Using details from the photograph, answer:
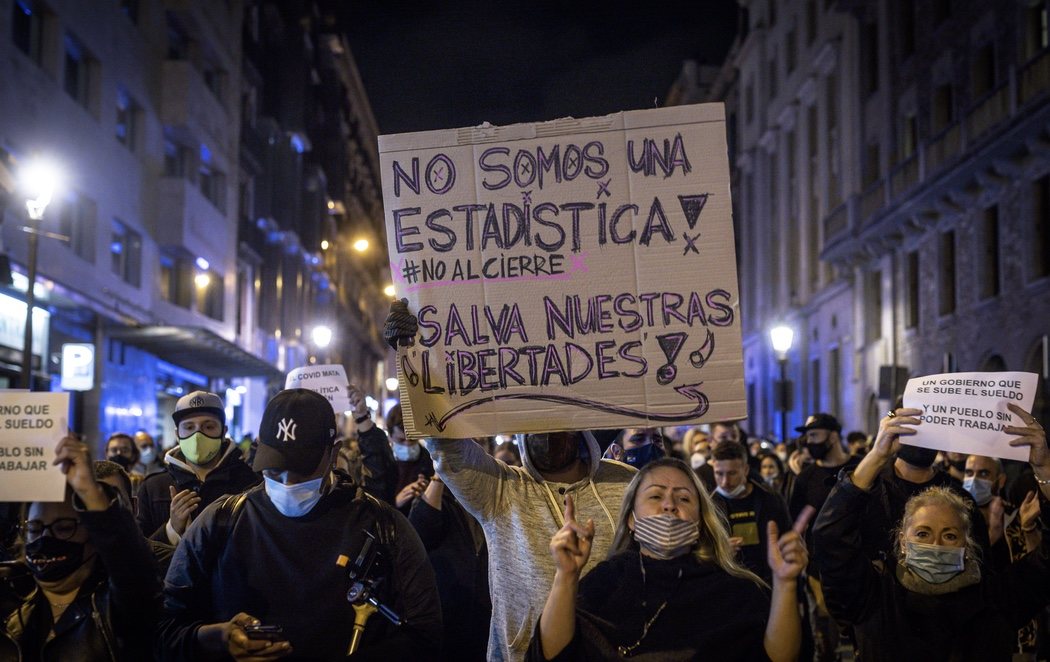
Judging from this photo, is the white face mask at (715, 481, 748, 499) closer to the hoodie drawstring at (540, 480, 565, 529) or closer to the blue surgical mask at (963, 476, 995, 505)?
the blue surgical mask at (963, 476, 995, 505)

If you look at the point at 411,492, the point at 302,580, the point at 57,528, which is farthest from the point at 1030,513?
the point at 57,528

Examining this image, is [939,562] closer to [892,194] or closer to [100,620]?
[100,620]

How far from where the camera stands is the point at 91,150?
22125 mm

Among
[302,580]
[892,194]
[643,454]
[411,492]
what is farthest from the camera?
[892,194]

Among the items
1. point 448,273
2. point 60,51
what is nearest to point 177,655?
point 448,273

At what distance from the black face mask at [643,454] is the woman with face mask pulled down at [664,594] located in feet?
7.59

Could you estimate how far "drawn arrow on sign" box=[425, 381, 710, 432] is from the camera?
488cm

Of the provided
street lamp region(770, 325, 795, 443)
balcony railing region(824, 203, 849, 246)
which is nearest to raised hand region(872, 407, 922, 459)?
street lamp region(770, 325, 795, 443)

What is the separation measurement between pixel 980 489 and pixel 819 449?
8.29 ft

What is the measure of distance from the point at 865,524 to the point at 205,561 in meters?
3.66

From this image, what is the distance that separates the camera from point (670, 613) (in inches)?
164

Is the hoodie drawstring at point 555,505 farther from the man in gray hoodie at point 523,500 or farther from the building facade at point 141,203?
the building facade at point 141,203

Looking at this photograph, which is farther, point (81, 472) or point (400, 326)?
point (400, 326)

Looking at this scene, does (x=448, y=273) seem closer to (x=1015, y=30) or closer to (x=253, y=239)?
(x=1015, y=30)
